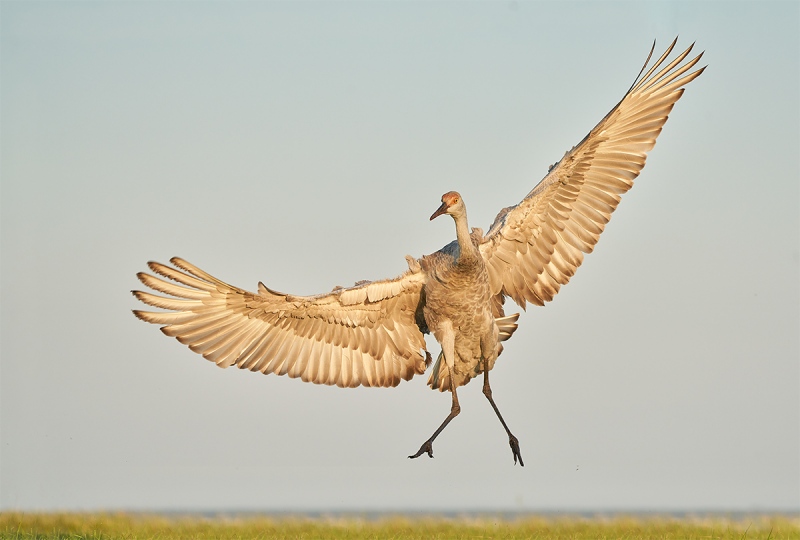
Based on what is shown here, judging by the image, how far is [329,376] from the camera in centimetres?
1207

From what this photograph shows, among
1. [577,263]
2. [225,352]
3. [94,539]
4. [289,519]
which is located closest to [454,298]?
[577,263]

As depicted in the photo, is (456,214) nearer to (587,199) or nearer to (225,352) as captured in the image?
(587,199)

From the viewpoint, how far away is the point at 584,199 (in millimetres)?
11695

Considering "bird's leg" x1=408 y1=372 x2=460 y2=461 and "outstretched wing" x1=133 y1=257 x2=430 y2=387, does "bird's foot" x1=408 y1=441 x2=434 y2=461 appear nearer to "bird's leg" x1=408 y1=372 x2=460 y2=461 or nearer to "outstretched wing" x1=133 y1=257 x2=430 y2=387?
"bird's leg" x1=408 y1=372 x2=460 y2=461

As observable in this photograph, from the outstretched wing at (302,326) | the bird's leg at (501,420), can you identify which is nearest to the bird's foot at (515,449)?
the bird's leg at (501,420)

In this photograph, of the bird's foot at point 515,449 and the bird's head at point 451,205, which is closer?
the bird's head at point 451,205

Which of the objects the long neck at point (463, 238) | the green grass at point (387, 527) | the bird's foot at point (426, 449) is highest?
the long neck at point (463, 238)

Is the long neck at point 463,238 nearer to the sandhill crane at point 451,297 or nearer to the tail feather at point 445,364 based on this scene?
the sandhill crane at point 451,297

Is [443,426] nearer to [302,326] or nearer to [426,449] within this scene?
[426,449]

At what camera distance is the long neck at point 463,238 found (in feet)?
35.7

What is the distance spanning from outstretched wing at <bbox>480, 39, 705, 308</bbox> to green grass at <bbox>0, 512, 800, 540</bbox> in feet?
8.50

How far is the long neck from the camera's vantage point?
428 inches

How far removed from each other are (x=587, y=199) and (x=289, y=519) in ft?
15.6

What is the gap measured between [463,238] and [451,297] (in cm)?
65
